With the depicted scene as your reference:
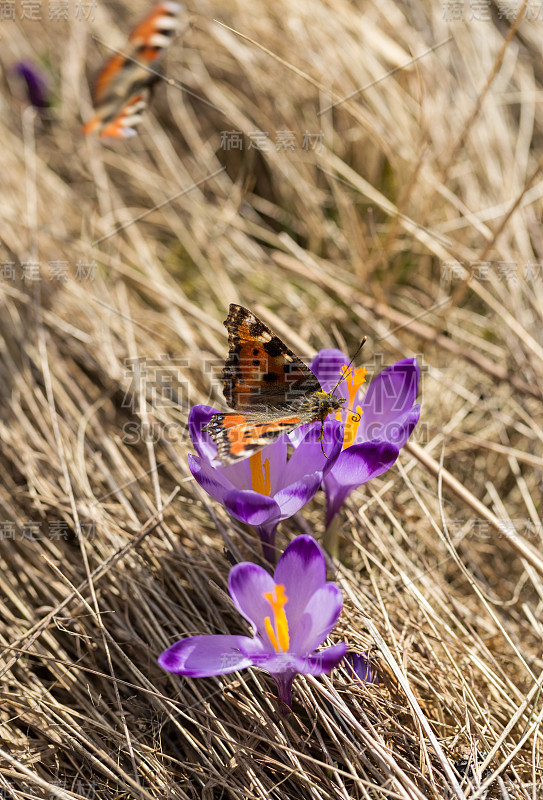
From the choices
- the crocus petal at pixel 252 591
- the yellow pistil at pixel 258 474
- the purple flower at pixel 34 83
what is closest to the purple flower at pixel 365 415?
the yellow pistil at pixel 258 474

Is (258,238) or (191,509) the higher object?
(258,238)

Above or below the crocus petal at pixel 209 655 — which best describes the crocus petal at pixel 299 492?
above

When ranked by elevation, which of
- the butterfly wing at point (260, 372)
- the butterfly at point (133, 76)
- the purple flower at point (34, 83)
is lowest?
the butterfly wing at point (260, 372)

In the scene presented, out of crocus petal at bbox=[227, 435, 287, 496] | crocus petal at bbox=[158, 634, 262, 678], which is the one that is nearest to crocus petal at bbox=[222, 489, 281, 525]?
crocus petal at bbox=[227, 435, 287, 496]

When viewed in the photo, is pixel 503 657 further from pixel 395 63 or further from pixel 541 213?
pixel 395 63

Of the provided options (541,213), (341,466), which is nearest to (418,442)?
(341,466)

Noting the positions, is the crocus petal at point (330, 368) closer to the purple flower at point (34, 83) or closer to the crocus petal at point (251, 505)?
the crocus petal at point (251, 505)
